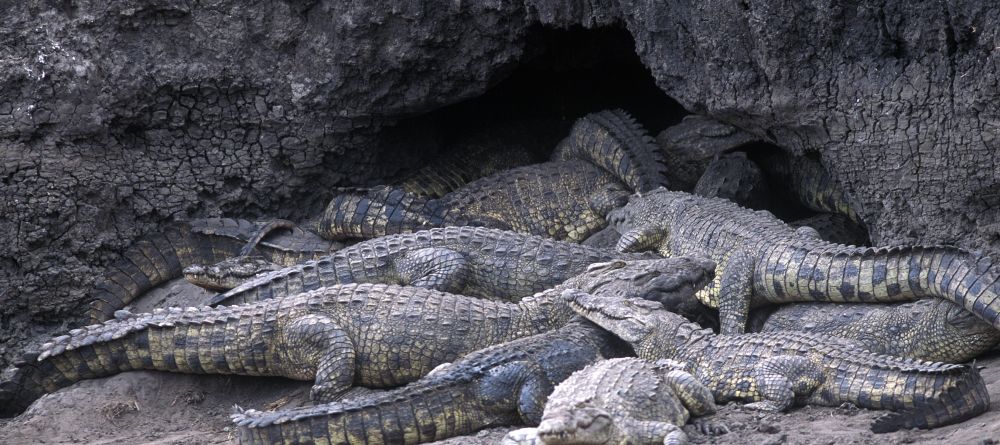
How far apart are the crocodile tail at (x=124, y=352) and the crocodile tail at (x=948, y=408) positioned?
131 inches

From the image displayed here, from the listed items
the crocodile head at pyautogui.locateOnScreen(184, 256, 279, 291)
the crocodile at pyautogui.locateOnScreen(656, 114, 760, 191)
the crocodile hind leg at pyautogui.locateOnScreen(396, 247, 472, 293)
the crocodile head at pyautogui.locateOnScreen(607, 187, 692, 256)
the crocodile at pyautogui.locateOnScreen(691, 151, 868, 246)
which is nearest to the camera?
the crocodile hind leg at pyautogui.locateOnScreen(396, 247, 472, 293)

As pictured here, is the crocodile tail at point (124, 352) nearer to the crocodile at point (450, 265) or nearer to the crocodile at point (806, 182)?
the crocodile at point (450, 265)

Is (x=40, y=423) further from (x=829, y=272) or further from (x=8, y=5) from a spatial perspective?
(x=829, y=272)

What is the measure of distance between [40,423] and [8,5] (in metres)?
2.76

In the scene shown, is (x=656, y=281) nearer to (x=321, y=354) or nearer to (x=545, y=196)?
(x=321, y=354)

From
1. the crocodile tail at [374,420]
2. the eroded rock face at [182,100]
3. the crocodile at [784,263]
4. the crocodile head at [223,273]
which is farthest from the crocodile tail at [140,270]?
the crocodile at [784,263]

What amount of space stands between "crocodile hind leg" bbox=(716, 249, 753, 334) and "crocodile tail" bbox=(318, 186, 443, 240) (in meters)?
2.44

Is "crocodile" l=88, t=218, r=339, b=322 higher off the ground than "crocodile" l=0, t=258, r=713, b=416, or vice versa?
"crocodile" l=88, t=218, r=339, b=322

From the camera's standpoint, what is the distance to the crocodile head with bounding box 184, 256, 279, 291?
24.4ft

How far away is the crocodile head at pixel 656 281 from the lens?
20.7 ft

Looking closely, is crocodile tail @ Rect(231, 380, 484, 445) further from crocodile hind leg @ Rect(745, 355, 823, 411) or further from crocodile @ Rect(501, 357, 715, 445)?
crocodile hind leg @ Rect(745, 355, 823, 411)

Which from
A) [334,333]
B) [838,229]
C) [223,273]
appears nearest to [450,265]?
[334,333]

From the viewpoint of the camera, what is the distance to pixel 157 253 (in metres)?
7.97

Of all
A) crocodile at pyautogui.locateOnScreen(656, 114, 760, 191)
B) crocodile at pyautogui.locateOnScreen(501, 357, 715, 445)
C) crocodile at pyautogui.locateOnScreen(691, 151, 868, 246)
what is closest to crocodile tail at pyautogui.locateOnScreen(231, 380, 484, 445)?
crocodile at pyautogui.locateOnScreen(501, 357, 715, 445)
